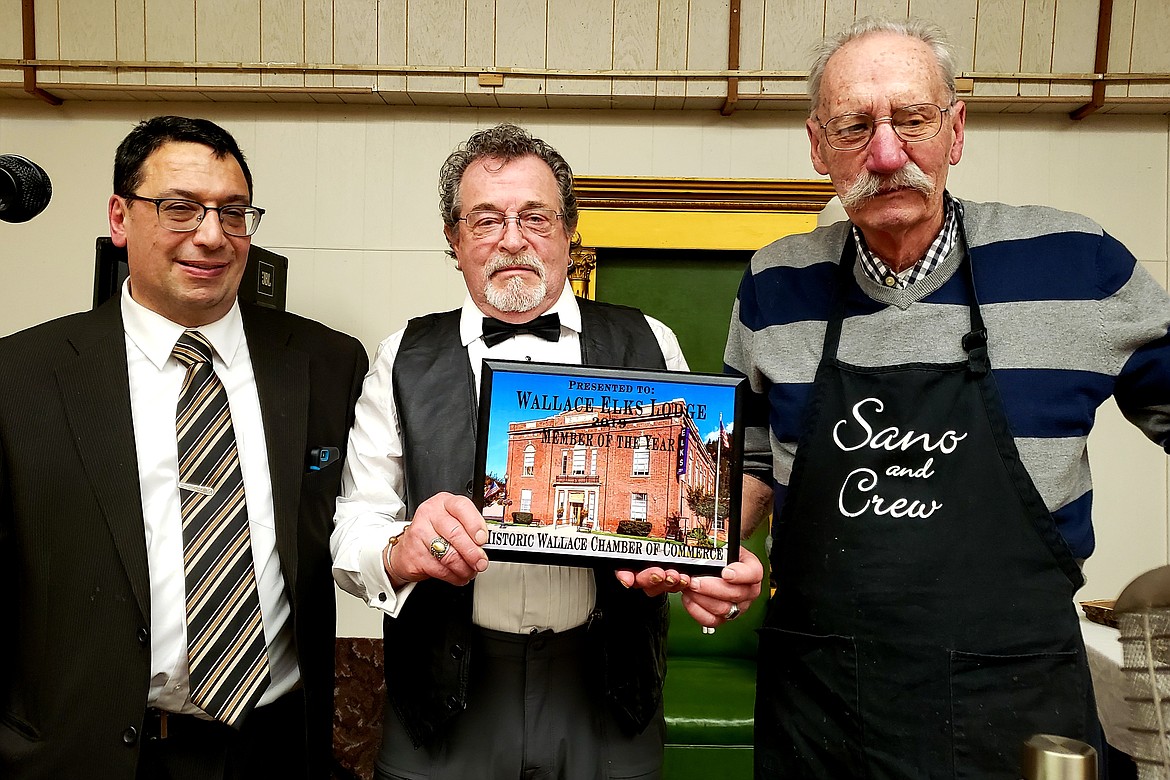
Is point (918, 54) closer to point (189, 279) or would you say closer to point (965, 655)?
point (965, 655)

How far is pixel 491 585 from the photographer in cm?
164

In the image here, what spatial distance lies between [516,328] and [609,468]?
450 millimetres

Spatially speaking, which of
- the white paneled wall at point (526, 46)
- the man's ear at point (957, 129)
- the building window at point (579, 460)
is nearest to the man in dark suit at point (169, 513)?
the building window at point (579, 460)

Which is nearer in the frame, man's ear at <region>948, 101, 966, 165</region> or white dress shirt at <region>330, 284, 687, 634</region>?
man's ear at <region>948, 101, 966, 165</region>

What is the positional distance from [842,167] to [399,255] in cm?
299

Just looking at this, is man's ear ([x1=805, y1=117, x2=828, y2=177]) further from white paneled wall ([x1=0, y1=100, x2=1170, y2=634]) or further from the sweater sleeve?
white paneled wall ([x1=0, y1=100, x2=1170, y2=634])

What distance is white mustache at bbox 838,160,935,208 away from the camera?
1.39 meters

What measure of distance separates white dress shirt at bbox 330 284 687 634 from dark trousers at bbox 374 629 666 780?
0.05 metres

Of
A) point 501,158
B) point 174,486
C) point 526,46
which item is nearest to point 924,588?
point 501,158

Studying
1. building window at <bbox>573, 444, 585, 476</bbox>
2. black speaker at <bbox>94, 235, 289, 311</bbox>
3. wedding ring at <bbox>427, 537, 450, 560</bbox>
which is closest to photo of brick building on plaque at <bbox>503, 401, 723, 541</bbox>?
building window at <bbox>573, 444, 585, 476</bbox>

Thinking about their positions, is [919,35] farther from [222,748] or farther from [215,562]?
[222,748]

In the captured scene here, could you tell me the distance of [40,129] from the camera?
410cm

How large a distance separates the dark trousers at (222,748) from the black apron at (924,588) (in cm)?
107

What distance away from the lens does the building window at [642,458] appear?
1.43m
